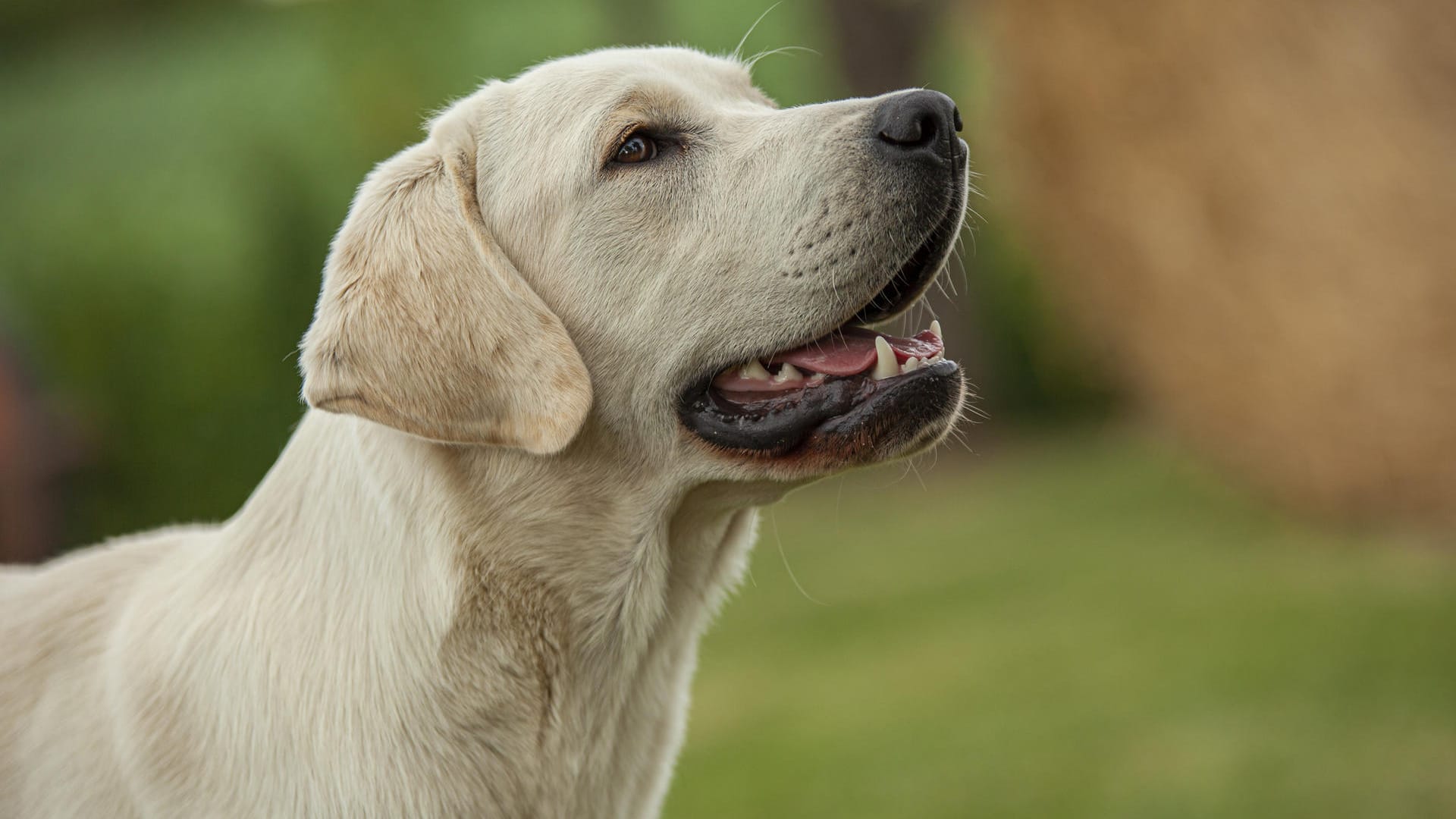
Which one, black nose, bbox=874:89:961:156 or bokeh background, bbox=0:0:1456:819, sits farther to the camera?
bokeh background, bbox=0:0:1456:819

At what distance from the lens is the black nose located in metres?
2.64

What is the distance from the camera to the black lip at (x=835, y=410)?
2.60m

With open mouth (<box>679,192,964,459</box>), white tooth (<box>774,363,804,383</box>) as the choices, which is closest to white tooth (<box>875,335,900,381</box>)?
open mouth (<box>679,192,964,459</box>)

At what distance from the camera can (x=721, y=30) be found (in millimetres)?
11305

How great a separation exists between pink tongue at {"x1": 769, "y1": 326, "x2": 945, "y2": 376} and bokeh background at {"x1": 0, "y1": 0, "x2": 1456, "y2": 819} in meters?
2.43

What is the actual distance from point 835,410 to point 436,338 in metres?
0.80

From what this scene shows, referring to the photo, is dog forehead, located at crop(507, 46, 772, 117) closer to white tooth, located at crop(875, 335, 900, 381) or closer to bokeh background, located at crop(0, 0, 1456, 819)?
white tooth, located at crop(875, 335, 900, 381)

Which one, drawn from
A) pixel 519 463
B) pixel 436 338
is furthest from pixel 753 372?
pixel 436 338

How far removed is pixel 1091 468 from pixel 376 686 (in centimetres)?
748

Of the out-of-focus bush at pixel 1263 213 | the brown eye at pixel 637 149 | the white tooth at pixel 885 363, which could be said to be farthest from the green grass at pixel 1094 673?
the brown eye at pixel 637 149

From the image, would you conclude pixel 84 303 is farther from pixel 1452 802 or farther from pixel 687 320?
pixel 1452 802

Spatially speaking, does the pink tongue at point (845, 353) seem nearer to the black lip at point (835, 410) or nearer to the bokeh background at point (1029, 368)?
the black lip at point (835, 410)

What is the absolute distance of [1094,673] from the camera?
5688 millimetres

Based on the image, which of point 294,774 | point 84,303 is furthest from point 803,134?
point 84,303
